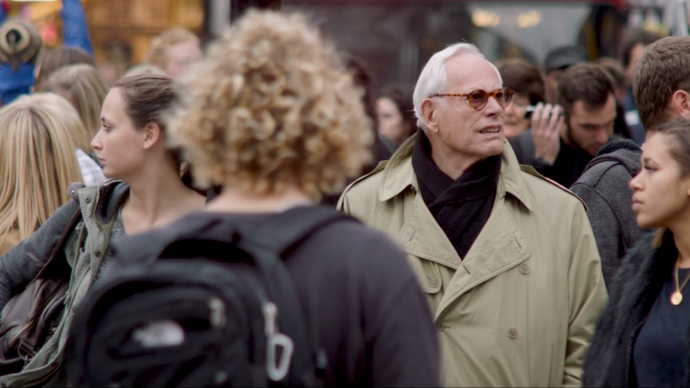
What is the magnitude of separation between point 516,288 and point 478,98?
30.3 inches

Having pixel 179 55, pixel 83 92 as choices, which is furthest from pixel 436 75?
pixel 179 55

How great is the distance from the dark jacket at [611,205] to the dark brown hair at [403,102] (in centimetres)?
377

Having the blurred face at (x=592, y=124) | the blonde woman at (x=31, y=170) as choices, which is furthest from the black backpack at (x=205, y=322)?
the blurred face at (x=592, y=124)

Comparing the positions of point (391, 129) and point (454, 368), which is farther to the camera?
point (391, 129)

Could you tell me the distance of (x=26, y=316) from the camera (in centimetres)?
386

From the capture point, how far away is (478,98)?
379cm

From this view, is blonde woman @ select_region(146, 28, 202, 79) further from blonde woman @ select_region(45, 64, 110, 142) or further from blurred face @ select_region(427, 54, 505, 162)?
blurred face @ select_region(427, 54, 505, 162)

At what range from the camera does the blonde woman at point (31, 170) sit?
179 inches

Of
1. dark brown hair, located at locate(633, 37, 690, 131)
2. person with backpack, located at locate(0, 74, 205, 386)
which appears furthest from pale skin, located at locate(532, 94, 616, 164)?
person with backpack, located at locate(0, 74, 205, 386)

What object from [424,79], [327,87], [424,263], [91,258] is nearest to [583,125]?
[424,79]

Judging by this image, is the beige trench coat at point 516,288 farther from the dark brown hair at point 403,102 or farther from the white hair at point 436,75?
the dark brown hair at point 403,102

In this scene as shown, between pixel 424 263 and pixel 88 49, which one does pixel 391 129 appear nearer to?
pixel 88 49

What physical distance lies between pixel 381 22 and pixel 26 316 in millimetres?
10498

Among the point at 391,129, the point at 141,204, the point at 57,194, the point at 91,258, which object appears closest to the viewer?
the point at 91,258
